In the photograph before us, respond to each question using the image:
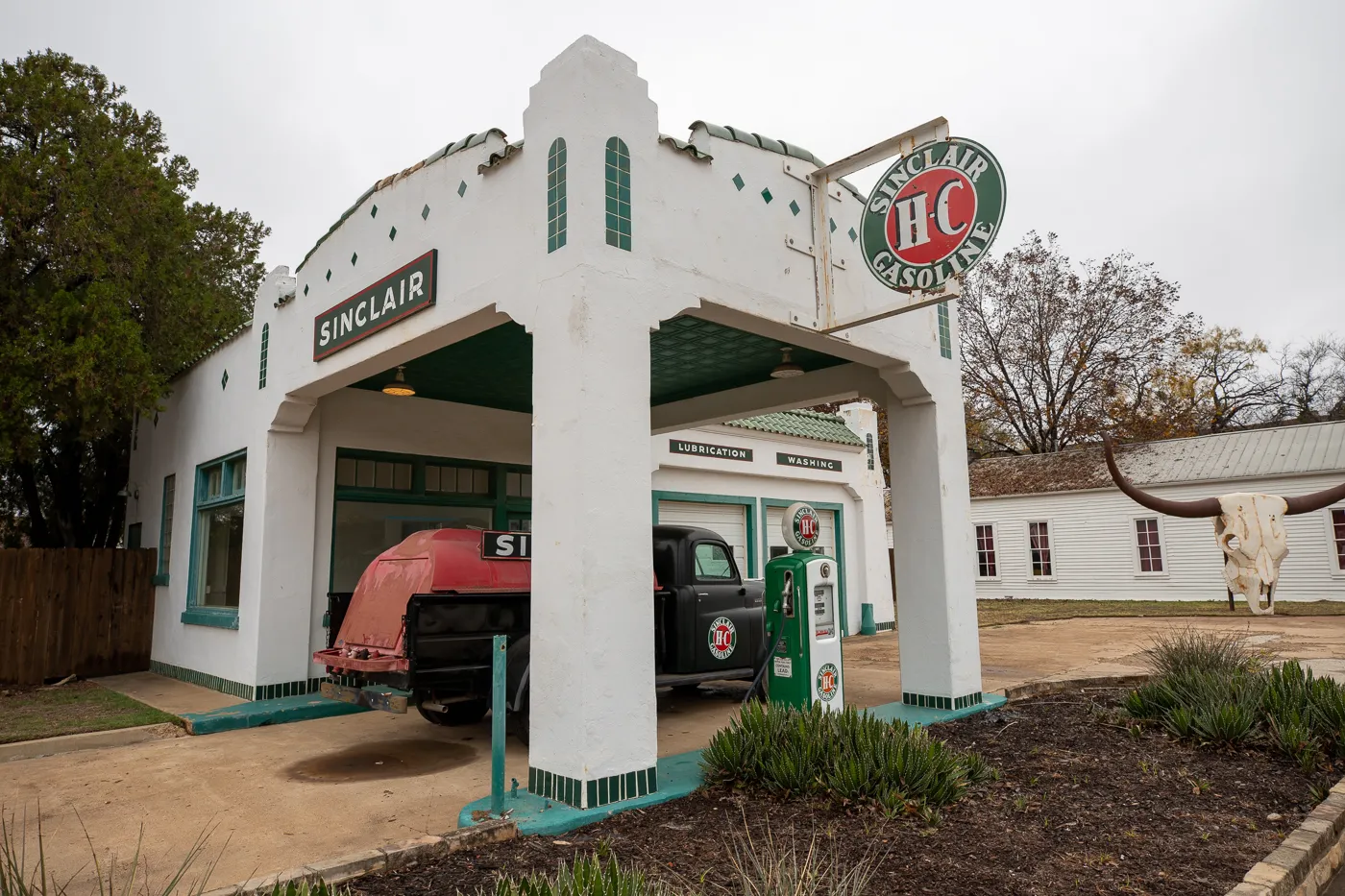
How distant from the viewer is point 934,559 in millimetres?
8367

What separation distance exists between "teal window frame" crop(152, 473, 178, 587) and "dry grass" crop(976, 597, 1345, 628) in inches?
564

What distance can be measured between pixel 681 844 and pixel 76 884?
3.15 m

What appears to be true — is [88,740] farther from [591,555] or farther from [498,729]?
[591,555]

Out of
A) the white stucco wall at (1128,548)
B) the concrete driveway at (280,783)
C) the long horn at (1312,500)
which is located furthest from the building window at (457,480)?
the white stucco wall at (1128,548)

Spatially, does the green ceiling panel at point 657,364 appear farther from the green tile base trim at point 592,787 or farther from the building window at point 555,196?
the green tile base trim at point 592,787

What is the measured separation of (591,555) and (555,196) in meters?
2.48

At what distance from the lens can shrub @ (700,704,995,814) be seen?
5.11m

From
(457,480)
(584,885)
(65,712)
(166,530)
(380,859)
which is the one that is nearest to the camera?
(584,885)

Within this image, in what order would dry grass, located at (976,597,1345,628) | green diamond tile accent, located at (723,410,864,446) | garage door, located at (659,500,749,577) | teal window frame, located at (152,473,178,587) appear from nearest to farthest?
1. teal window frame, located at (152,473,178,587)
2. garage door, located at (659,500,749,577)
3. green diamond tile accent, located at (723,410,864,446)
4. dry grass, located at (976,597,1345,628)

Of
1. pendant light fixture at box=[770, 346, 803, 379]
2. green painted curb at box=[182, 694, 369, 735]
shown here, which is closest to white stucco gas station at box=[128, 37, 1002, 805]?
pendant light fixture at box=[770, 346, 803, 379]

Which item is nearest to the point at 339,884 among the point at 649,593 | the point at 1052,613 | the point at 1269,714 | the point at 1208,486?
the point at 649,593

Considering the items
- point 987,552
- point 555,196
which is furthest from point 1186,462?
point 555,196

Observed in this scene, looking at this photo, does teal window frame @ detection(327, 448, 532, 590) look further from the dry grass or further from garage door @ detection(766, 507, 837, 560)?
the dry grass

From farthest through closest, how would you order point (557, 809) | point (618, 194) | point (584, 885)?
point (618, 194), point (557, 809), point (584, 885)
